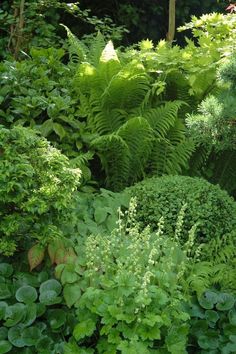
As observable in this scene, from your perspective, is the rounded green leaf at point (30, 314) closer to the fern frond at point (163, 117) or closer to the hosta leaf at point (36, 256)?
the hosta leaf at point (36, 256)

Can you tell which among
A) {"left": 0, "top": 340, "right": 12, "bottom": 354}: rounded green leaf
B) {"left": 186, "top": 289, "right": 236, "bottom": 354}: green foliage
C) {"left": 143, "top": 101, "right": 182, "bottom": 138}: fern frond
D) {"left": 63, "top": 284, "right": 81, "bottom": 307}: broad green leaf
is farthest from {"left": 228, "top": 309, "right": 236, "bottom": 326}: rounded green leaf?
{"left": 143, "top": 101, "right": 182, "bottom": 138}: fern frond

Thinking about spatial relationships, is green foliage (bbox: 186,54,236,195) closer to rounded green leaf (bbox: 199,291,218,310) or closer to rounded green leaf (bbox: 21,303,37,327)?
rounded green leaf (bbox: 199,291,218,310)

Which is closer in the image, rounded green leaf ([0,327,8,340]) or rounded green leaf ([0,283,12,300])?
rounded green leaf ([0,327,8,340])

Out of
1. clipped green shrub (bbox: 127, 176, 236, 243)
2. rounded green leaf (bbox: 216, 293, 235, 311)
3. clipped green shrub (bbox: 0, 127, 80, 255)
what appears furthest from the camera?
clipped green shrub (bbox: 127, 176, 236, 243)

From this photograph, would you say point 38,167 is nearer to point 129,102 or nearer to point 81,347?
point 81,347

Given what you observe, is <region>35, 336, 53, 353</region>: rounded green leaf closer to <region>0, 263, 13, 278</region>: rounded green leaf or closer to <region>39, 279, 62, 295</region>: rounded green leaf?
<region>39, 279, 62, 295</region>: rounded green leaf

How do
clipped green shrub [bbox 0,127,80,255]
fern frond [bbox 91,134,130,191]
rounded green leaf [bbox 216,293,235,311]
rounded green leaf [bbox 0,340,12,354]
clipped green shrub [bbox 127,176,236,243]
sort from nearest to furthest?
rounded green leaf [bbox 0,340,12,354], clipped green shrub [bbox 0,127,80,255], rounded green leaf [bbox 216,293,235,311], clipped green shrub [bbox 127,176,236,243], fern frond [bbox 91,134,130,191]

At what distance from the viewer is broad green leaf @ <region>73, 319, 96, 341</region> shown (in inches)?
122

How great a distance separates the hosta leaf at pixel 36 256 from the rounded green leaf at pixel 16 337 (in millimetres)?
396

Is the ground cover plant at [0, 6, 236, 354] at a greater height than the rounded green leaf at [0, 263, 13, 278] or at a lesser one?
greater

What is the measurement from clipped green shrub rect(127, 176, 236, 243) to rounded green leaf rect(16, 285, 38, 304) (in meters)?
1.12

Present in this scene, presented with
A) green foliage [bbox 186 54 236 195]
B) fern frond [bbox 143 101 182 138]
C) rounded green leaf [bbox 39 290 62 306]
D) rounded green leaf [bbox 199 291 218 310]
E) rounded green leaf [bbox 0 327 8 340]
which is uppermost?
green foliage [bbox 186 54 236 195]

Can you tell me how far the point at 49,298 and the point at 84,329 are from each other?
345mm

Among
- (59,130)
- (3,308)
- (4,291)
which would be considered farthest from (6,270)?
(59,130)
